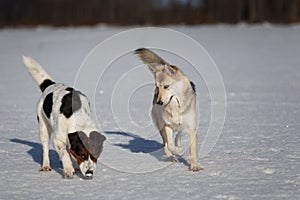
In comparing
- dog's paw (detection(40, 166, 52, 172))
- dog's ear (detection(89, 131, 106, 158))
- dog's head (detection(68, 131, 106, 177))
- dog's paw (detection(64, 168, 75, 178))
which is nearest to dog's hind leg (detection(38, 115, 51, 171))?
dog's paw (detection(40, 166, 52, 172))

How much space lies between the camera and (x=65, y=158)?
6223mm

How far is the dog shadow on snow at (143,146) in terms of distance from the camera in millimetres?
7450

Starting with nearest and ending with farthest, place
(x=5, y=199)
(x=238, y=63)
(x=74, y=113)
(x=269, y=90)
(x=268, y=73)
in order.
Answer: (x=5, y=199), (x=74, y=113), (x=269, y=90), (x=268, y=73), (x=238, y=63)

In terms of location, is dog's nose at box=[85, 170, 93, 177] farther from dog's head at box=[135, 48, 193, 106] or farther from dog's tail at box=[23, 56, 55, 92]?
dog's tail at box=[23, 56, 55, 92]

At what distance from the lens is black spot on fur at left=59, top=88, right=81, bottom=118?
248 inches

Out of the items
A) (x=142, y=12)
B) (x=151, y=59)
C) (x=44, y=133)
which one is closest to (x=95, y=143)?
(x=44, y=133)

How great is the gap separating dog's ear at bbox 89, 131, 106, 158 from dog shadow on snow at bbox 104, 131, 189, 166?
1404 millimetres

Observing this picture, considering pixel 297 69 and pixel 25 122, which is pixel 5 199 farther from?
pixel 297 69

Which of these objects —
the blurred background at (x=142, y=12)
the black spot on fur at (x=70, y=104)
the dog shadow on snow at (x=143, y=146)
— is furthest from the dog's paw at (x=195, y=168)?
the blurred background at (x=142, y=12)

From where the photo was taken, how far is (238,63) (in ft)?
69.4

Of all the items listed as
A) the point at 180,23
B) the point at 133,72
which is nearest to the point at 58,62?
the point at 133,72

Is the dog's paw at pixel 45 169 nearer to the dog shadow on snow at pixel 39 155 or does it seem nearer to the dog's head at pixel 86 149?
the dog shadow on snow at pixel 39 155

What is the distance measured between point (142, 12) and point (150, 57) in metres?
61.0

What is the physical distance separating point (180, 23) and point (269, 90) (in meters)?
38.9
